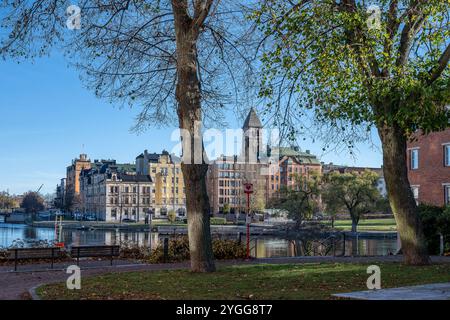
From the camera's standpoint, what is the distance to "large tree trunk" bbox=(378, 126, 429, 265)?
1845cm

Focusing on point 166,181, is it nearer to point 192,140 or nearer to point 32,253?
point 32,253

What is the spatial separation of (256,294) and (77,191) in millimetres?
171550

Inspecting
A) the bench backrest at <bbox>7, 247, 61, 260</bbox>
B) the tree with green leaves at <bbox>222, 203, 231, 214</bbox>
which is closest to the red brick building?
the bench backrest at <bbox>7, 247, 61, 260</bbox>

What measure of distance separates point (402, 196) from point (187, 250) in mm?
9281

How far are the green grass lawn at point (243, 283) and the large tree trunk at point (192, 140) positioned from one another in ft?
2.90

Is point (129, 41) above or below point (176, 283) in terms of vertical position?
above

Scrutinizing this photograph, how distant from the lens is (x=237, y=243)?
24828mm

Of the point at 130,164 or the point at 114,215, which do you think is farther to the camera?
the point at 130,164

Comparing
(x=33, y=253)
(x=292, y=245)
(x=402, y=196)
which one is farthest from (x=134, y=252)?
(x=292, y=245)

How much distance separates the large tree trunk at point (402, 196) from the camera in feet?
60.5

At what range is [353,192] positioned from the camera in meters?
69.2

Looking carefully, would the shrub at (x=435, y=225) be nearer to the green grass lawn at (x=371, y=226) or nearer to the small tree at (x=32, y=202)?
the green grass lawn at (x=371, y=226)
